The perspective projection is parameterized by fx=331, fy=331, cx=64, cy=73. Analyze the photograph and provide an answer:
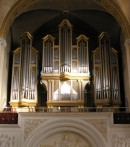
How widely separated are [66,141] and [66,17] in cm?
737

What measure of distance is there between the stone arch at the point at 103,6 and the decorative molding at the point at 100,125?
3.89 metres

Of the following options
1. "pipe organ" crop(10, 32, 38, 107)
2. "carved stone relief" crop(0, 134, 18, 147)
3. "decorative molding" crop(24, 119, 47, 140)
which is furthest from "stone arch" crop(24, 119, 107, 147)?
"pipe organ" crop(10, 32, 38, 107)

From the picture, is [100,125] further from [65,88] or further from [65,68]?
[65,68]

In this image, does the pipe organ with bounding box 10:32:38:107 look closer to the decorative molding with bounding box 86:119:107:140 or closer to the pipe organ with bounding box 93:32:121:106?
the pipe organ with bounding box 93:32:121:106

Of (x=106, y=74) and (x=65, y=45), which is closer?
(x=106, y=74)

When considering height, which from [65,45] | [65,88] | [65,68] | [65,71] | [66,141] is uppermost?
[65,45]

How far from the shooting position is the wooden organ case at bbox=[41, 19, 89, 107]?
52.2ft

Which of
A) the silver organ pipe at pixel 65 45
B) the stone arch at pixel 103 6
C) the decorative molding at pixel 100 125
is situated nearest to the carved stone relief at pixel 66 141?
the decorative molding at pixel 100 125

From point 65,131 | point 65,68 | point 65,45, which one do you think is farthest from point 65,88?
point 65,131

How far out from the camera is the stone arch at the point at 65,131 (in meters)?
13.5

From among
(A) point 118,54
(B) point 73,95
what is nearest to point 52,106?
(B) point 73,95

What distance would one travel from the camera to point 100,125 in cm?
1369

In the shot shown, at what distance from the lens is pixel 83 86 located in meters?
16.2

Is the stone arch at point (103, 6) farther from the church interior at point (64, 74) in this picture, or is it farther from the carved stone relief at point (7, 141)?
the carved stone relief at point (7, 141)
